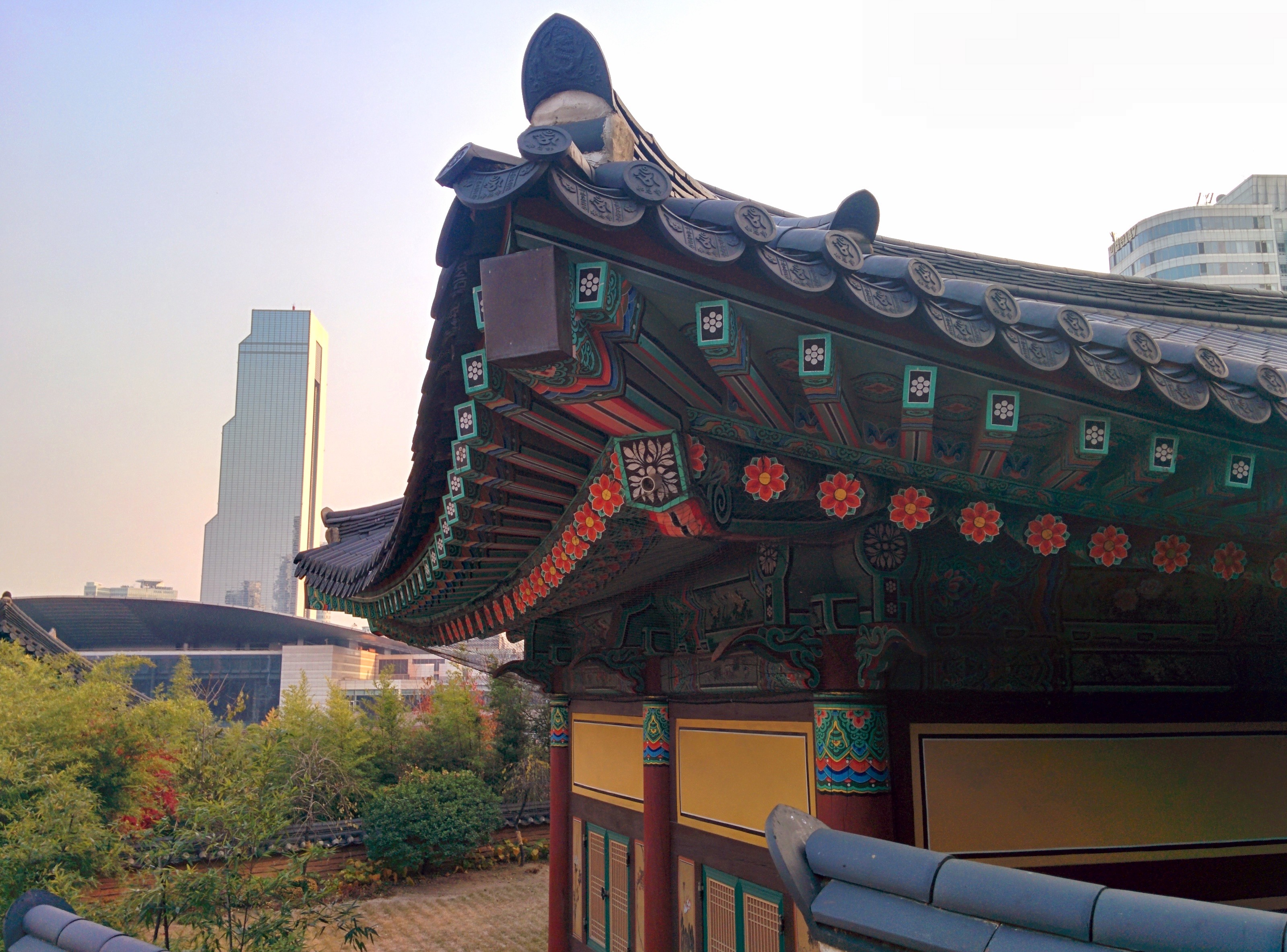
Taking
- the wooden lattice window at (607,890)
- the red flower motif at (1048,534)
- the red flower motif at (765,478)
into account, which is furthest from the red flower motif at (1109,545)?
the wooden lattice window at (607,890)

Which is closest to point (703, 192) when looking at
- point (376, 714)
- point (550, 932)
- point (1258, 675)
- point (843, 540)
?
point (843, 540)

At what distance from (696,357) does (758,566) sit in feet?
5.50

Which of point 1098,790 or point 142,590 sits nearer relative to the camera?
point 1098,790

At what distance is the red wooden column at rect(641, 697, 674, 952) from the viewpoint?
238 inches

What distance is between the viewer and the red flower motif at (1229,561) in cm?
377

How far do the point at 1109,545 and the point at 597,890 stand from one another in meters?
5.70

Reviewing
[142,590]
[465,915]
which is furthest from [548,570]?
[142,590]

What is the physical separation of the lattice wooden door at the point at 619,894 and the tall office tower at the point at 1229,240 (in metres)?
62.8

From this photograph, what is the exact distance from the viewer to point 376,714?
72.9ft

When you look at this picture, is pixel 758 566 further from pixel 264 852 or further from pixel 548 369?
pixel 264 852

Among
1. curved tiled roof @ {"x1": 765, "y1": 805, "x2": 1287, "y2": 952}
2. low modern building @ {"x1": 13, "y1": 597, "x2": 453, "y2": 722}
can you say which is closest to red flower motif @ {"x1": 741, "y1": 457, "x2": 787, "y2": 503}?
curved tiled roof @ {"x1": 765, "y1": 805, "x2": 1287, "y2": 952}

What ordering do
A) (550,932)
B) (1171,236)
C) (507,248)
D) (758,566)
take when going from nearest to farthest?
(507,248)
(758,566)
(550,932)
(1171,236)

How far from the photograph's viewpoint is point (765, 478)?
10.6 ft

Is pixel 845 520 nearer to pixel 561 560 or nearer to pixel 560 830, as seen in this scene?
pixel 561 560
